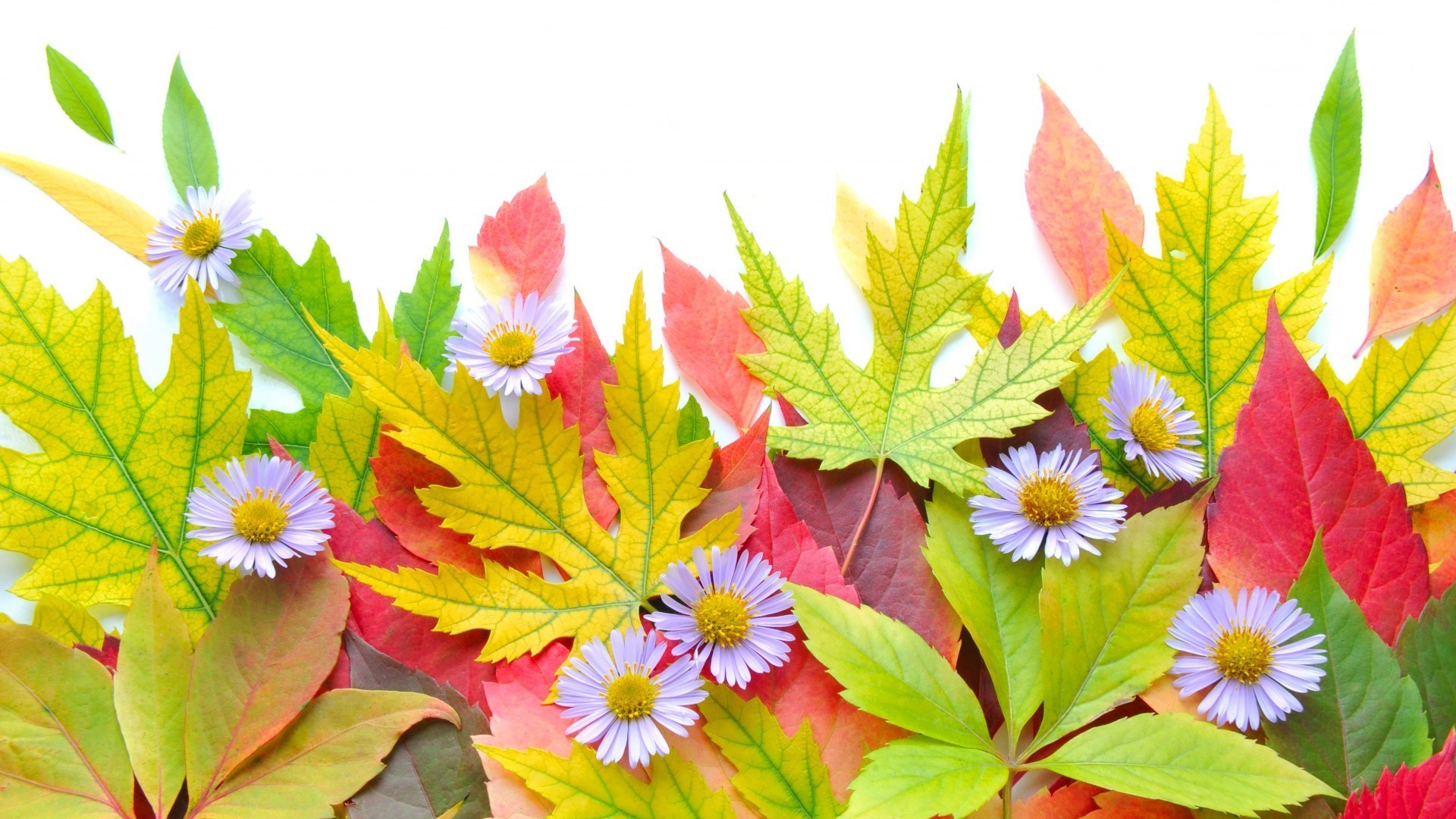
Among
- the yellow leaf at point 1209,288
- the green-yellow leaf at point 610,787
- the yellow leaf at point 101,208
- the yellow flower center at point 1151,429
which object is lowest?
the green-yellow leaf at point 610,787

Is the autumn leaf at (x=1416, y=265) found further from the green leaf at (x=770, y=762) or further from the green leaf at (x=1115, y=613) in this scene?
the green leaf at (x=770, y=762)

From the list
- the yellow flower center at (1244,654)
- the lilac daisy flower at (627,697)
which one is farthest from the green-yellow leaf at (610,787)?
the yellow flower center at (1244,654)

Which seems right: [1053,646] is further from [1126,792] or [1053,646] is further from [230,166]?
[230,166]

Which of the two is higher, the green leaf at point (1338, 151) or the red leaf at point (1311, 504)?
the green leaf at point (1338, 151)

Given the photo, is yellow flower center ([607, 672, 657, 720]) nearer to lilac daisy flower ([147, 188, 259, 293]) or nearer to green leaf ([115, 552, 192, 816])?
green leaf ([115, 552, 192, 816])

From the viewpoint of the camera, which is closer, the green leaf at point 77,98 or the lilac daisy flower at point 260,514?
the lilac daisy flower at point 260,514

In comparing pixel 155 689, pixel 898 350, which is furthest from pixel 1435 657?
pixel 155 689

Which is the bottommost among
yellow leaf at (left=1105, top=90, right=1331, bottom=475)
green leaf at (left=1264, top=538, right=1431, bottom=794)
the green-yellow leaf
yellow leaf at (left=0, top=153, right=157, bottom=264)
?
the green-yellow leaf

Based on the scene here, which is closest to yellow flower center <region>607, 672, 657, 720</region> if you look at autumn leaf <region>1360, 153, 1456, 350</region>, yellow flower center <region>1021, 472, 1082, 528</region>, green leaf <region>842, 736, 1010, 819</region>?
green leaf <region>842, 736, 1010, 819</region>
